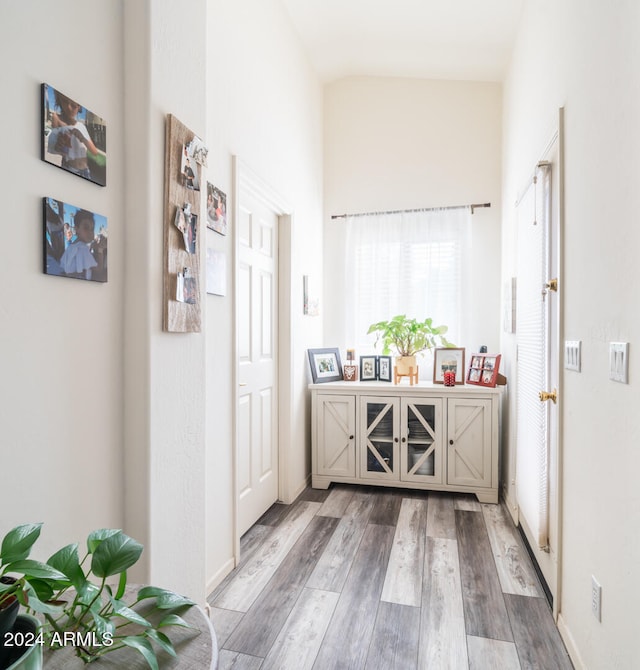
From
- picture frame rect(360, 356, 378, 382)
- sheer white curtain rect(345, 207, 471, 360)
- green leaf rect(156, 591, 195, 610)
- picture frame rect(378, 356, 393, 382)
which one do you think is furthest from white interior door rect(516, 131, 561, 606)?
green leaf rect(156, 591, 195, 610)

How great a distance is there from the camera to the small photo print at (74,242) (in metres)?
1.10

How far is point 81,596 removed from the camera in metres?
0.68

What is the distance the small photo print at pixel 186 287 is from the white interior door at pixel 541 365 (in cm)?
146

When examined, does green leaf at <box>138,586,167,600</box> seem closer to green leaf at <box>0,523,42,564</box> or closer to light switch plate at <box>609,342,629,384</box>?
green leaf at <box>0,523,42,564</box>

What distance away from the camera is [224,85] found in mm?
2152

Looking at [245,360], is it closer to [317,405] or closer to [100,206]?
[317,405]

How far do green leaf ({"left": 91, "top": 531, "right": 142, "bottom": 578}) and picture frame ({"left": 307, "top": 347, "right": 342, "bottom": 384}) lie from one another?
2.72 metres

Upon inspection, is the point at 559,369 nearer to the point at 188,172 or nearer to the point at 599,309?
the point at 599,309

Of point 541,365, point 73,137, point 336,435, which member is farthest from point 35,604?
point 336,435

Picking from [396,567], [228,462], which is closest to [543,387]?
[396,567]

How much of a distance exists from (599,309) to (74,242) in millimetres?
1556

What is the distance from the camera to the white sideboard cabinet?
3.15m

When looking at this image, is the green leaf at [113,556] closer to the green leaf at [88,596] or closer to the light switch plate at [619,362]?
the green leaf at [88,596]

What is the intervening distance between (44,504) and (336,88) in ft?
12.8
